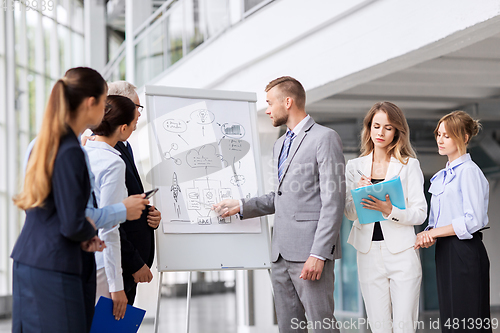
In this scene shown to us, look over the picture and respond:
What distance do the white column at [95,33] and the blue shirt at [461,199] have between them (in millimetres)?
9835

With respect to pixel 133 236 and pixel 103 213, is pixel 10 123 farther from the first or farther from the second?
pixel 103 213

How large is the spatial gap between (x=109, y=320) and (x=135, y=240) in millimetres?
524

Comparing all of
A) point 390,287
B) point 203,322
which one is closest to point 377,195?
point 390,287

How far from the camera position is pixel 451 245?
2.65 m

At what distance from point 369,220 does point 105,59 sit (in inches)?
405

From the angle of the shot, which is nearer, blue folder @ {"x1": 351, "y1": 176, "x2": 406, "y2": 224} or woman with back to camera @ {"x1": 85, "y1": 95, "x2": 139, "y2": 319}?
woman with back to camera @ {"x1": 85, "y1": 95, "x2": 139, "y2": 319}

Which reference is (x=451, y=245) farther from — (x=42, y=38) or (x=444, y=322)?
(x=42, y=38)

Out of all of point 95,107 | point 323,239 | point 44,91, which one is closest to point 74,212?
point 95,107

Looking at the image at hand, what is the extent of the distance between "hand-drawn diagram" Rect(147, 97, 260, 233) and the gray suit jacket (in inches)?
19.5

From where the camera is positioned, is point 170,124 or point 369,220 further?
point 170,124

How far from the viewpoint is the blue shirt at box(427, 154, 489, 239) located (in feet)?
8.45

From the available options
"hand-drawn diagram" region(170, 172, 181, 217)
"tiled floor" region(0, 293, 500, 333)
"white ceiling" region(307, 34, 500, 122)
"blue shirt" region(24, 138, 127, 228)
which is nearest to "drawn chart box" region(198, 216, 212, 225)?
"hand-drawn diagram" region(170, 172, 181, 217)

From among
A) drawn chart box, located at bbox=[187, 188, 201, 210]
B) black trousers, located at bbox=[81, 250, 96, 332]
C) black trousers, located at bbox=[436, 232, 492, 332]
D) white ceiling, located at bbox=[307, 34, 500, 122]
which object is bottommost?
black trousers, located at bbox=[436, 232, 492, 332]

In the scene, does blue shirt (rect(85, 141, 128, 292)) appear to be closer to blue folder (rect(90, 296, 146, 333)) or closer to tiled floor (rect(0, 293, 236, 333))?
blue folder (rect(90, 296, 146, 333))
